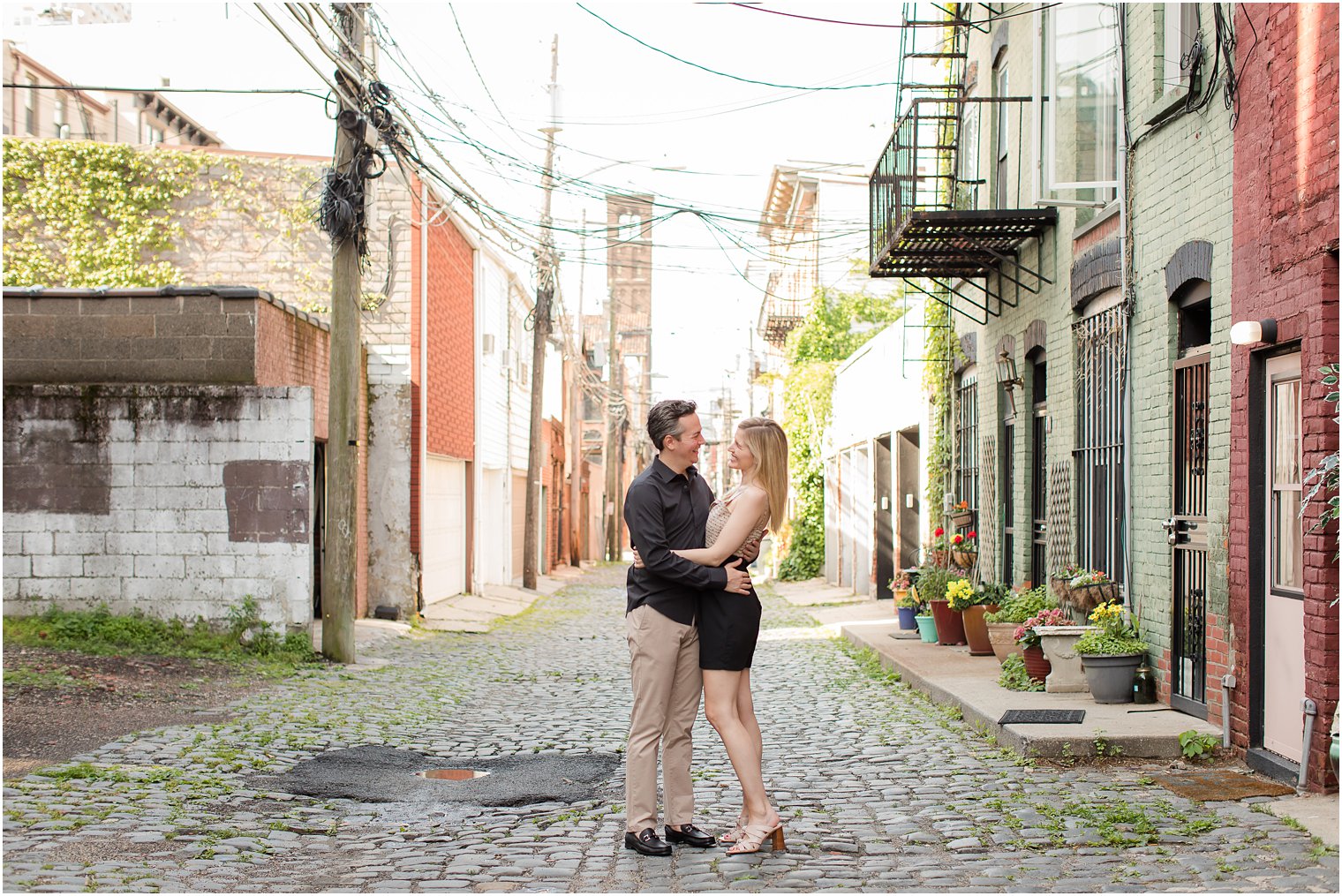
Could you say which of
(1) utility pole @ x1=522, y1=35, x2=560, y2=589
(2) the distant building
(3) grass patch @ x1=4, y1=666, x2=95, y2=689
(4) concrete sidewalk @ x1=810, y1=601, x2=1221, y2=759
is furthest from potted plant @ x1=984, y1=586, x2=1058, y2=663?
(1) utility pole @ x1=522, y1=35, x2=560, y2=589

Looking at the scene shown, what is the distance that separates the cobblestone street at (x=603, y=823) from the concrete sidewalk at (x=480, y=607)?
333 inches

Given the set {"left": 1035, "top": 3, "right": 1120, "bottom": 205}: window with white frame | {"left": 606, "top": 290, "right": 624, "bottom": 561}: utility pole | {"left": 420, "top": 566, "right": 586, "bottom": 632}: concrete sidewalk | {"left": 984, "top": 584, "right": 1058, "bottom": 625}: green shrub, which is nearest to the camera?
{"left": 1035, "top": 3, "right": 1120, "bottom": 205}: window with white frame

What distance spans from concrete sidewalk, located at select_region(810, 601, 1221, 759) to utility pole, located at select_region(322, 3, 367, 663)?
17.8 feet

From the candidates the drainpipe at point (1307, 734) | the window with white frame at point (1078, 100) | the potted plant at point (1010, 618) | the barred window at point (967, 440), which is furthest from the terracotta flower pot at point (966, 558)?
the drainpipe at point (1307, 734)

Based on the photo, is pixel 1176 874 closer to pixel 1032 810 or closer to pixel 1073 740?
pixel 1032 810

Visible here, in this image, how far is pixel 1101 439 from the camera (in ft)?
35.2

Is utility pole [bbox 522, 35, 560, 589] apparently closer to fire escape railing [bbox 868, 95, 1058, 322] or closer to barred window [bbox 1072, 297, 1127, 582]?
fire escape railing [bbox 868, 95, 1058, 322]

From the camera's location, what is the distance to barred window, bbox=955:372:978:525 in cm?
1582

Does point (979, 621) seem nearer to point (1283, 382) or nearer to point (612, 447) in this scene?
point (1283, 382)

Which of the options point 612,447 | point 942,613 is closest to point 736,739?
point 942,613

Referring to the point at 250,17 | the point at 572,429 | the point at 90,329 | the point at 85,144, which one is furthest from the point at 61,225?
the point at 572,429

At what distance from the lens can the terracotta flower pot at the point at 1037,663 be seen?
1012 cm

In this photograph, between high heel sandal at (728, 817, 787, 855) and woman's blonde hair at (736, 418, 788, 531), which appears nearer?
high heel sandal at (728, 817, 787, 855)

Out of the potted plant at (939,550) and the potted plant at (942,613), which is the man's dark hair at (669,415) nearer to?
the potted plant at (942,613)
